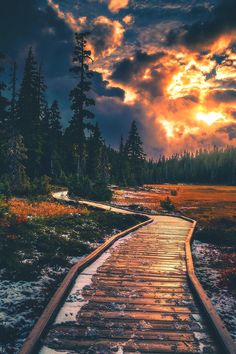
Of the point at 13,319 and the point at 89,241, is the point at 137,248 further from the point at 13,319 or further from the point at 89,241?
the point at 13,319

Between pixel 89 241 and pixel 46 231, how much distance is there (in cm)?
193

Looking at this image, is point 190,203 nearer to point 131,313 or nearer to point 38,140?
point 38,140

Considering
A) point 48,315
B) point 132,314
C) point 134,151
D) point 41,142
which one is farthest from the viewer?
point 134,151

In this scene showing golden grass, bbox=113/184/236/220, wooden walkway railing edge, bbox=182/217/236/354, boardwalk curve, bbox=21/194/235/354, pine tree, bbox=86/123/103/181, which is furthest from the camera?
pine tree, bbox=86/123/103/181

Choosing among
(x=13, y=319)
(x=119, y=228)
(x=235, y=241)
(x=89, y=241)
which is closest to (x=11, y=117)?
(x=119, y=228)

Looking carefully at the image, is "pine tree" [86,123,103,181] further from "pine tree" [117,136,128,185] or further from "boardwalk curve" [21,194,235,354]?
"boardwalk curve" [21,194,235,354]

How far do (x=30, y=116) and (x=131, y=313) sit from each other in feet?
137

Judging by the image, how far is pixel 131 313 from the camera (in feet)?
18.5

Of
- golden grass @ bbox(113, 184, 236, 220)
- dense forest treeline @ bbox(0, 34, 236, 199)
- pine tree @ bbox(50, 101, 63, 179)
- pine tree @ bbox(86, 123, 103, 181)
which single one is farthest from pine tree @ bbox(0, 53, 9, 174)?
pine tree @ bbox(86, 123, 103, 181)

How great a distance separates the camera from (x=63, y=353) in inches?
169

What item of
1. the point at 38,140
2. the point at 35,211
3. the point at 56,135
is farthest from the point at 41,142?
the point at 35,211

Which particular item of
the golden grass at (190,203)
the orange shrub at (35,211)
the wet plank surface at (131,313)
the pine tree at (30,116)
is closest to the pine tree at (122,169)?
the golden grass at (190,203)

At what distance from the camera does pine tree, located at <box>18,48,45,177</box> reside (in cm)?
4338

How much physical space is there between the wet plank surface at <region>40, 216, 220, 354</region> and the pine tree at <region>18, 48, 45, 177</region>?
3663cm
